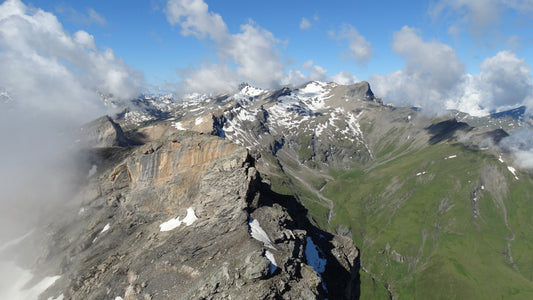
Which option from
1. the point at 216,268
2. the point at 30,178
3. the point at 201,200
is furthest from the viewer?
the point at 30,178

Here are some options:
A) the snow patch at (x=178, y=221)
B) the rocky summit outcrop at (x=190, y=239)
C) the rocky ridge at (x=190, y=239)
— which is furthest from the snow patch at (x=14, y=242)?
the snow patch at (x=178, y=221)

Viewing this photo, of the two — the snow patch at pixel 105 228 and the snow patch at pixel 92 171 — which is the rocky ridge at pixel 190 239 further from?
the snow patch at pixel 92 171

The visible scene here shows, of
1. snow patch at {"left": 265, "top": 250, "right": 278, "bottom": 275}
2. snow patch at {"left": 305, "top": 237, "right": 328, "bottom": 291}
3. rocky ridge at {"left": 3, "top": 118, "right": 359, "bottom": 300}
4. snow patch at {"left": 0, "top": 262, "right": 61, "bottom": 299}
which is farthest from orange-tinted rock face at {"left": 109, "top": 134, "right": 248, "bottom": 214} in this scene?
snow patch at {"left": 265, "top": 250, "right": 278, "bottom": 275}

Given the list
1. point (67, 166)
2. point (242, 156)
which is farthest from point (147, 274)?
point (67, 166)

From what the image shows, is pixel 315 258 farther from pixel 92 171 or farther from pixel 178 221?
pixel 92 171

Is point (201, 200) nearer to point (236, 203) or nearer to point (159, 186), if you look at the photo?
point (236, 203)

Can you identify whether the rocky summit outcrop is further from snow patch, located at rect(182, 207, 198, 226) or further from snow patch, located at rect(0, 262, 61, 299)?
snow patch, located at rect(0, 262, 61, 299)

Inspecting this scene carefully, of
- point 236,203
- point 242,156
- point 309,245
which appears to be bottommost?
point 309,245
